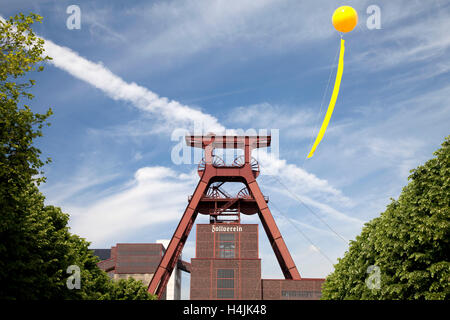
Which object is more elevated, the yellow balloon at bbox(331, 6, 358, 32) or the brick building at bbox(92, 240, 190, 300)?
the yellow balloon at bbox(331, 6, 358, 32)

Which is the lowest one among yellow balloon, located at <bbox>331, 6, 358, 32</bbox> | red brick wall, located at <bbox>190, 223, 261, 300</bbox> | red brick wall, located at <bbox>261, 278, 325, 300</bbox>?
red brick wall, located at <bbox>261, 278, 325, 300</bbox>

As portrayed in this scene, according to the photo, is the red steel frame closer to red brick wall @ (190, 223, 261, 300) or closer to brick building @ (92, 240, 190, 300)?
red brick wall @ (190, 223, 261, 300)

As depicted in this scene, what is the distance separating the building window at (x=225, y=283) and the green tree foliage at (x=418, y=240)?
36.8m

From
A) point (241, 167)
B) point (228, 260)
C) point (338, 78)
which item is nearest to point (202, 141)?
point (241, 167)

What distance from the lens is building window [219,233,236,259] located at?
6069 cm

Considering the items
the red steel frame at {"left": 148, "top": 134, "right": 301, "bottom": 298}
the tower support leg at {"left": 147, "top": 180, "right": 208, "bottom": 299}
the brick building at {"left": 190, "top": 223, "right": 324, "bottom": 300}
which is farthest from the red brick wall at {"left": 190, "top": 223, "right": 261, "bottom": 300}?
the red steel frame at {"left": 148, "top": 134, "right": 301, "bottom": 298}

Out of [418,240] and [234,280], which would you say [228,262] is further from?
[418,240]

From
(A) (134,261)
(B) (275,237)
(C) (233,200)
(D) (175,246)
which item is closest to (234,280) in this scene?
(B) (275,237)

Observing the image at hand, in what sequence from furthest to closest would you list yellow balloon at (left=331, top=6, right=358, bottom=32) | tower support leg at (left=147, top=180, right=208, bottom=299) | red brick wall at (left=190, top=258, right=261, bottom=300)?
red brick wall at (left=190, top=258, right=261, bottom=300) → tower support leg at (left=147, top=180, right=208, bottom=299) → yellow balloon at (left=331, top=6, right=358, bottom=32)

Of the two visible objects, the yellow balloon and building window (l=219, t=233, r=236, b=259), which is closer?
the yellow balloon

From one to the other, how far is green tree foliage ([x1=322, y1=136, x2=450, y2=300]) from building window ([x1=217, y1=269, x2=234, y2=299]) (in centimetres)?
3678

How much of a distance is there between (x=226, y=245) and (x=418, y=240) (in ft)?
140

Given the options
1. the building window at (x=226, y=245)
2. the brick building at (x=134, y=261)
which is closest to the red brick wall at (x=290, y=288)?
the building window at (x=226, y=245)

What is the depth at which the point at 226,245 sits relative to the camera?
61031 mm
